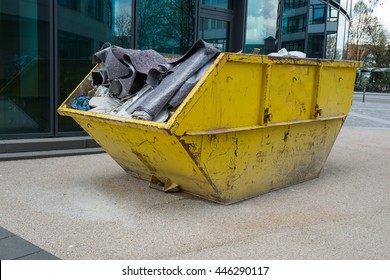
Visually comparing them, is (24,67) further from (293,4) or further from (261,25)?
(293,4)

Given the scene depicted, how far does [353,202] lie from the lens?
5.25 meters

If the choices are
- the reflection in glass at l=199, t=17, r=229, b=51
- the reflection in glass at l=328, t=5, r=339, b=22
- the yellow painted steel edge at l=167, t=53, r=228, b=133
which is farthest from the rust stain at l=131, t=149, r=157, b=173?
the reflection in glass at l=328, t=5, r=339, b=22

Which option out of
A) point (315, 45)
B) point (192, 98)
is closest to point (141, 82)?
point (192, 98)

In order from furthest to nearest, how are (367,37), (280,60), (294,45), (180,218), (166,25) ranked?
(367,37) → (294,45) → (166,25) → (280,60) → (180,218)

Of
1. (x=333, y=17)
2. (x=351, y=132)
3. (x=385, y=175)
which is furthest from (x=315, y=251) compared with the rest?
(x=333, y=17)

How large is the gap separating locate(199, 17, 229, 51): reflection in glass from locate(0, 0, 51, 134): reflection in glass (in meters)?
3.58

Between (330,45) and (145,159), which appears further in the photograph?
(330,45)

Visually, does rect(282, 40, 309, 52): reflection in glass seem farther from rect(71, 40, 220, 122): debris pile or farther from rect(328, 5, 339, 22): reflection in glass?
rect(71, 40, 220, 122): debris pile

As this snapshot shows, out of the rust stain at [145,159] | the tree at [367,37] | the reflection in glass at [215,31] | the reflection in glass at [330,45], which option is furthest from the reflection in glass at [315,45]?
the tree at [367,37]

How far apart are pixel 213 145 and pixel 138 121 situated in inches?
31.9

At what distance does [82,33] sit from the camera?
786cm

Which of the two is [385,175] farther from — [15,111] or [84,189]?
[15,111]

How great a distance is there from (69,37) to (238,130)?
449 cm

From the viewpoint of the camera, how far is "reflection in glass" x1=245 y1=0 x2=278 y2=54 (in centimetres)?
1046
